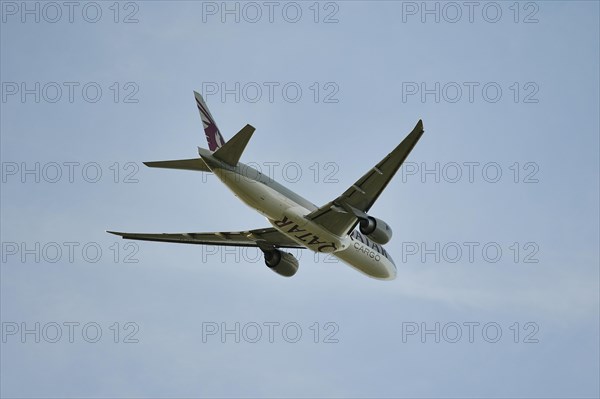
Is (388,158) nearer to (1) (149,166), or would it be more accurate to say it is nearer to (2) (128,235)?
(1) (149,166)

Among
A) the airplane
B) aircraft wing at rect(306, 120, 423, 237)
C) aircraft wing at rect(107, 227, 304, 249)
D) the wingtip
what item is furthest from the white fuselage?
the wingtip

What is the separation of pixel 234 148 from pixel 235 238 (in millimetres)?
11282

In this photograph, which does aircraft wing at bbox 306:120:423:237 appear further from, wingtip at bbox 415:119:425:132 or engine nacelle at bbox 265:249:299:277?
engine nacelle at bbox 265:249:299:277

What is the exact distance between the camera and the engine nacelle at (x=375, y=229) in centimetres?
3825

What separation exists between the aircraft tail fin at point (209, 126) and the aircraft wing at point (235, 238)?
6180 millimetres

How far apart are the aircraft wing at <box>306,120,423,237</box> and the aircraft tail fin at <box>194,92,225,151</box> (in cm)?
615

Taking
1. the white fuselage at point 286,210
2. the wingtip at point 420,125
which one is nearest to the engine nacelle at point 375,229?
the white fuselage at point 286,210

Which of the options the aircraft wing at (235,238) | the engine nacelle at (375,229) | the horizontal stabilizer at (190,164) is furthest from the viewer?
the aircraft wing at (235,238)

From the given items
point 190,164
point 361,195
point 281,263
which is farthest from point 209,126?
point 281,263

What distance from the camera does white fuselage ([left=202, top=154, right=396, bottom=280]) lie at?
37.1 metres

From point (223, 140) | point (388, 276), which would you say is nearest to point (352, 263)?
point (388, 276)

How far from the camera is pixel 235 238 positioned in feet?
152

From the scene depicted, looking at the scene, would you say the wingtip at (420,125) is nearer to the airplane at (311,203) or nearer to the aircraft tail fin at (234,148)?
the airplane at (311,203)

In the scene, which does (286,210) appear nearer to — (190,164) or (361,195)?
(361,195)
